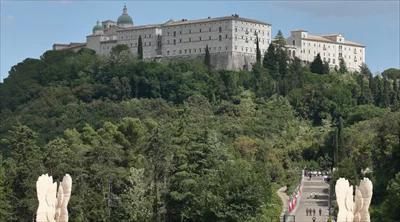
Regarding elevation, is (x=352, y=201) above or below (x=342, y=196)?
below

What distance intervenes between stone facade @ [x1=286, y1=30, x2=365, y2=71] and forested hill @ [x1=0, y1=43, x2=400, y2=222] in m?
6.76

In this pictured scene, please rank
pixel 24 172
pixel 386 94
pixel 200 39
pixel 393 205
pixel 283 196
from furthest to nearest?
pixel 200 39, pixel 386 94, pixel 283 196, pixel 24 172, pixel 393 205

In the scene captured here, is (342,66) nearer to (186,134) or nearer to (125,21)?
(125,21)

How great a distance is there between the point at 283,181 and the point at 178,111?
75.0ft

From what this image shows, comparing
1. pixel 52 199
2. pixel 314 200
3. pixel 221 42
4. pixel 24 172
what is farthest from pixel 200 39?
pixel 52 199

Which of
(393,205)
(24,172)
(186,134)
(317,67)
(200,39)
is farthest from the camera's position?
(200,39)

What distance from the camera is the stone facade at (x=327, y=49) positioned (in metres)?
120

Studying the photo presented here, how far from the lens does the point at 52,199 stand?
2258 cm

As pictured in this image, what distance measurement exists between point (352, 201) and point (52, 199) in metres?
6.67

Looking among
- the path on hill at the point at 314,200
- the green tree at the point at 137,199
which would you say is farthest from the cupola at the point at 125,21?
the green tree at the point at 137,199

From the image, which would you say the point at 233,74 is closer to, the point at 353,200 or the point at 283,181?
the point at 283,181

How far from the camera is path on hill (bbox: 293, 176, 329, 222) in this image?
1848 inches

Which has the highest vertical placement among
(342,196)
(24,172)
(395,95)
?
(395,95)

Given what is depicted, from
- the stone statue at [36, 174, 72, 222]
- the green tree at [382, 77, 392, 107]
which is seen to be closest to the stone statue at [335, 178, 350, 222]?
the stone statue at [36, 174, 72, 222]
